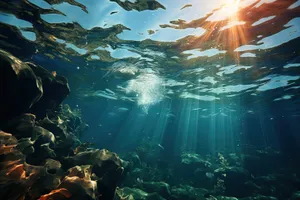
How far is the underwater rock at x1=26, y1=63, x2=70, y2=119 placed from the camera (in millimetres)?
9531

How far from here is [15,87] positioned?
24.2ft

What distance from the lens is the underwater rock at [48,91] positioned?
9531 millimetres

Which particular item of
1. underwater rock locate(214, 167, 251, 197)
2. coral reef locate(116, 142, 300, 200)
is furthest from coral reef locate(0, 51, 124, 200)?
underwater rock locate(214, 167, 251, 197)

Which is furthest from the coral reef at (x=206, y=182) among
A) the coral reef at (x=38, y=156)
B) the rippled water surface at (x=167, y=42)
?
the rippled water surface at (x=167, y=42)

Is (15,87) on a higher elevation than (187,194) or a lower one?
higher

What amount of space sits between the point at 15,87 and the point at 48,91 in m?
2.53

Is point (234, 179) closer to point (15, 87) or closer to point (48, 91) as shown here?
point (48, 91)

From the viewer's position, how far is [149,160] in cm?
2614

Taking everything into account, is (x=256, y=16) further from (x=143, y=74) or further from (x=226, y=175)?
(x=226, y=175)

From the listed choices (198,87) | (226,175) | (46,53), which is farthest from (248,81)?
(46,53)

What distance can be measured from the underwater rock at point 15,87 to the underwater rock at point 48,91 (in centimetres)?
152

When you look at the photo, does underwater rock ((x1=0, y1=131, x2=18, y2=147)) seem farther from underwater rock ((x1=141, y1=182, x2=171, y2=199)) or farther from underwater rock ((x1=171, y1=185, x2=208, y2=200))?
underwater rock ((x1=171, y1=185, x2=208, y2=200))

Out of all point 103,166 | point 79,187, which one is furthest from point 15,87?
point 79,187

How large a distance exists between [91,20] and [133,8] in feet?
9.77
